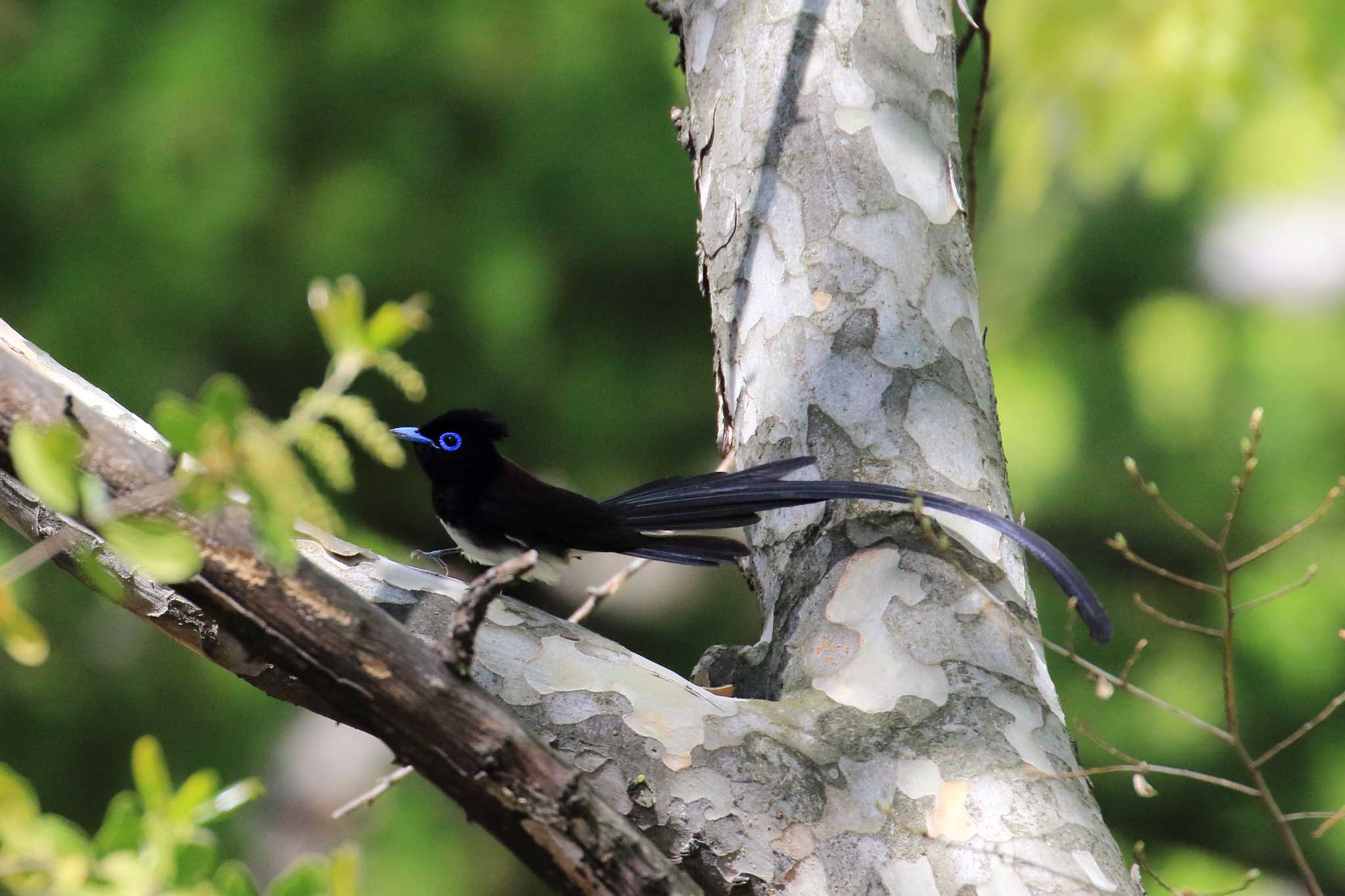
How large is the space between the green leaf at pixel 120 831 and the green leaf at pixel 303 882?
0.31ft

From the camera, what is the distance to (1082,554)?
4527 mm

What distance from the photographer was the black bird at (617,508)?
1.60 metres

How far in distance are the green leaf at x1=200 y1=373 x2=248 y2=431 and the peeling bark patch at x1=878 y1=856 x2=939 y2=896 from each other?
0.96 meters

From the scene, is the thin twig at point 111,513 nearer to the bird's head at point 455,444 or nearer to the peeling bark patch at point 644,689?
the peeling bark patch at point 644,689

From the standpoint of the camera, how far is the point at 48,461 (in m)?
0.69

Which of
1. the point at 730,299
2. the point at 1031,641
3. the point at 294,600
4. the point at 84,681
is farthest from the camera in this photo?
the point at 84,681

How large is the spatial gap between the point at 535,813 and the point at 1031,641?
91cm

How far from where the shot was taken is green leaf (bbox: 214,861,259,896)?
78cm

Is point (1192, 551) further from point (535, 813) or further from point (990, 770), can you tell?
point (535, 813)

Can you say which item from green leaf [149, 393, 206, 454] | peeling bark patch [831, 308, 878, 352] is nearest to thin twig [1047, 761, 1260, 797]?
peeling bark patch [831, 308, 878, 352]

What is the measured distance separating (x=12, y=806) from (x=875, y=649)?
3.51ft

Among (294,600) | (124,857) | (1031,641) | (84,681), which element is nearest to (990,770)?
Answer: (1031,641)

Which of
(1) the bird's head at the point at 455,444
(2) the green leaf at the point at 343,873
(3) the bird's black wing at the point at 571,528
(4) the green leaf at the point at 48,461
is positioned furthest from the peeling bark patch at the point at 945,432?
(4) the green leaf at the point at 48,461

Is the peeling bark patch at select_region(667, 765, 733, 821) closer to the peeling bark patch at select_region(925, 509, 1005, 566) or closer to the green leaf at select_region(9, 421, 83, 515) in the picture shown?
the peeling bark patch at select_region(925, 509, 1005, 566)
